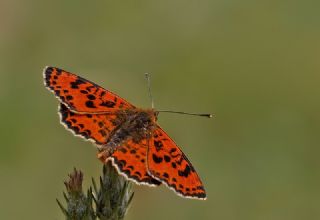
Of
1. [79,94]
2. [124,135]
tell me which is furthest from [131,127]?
[79,94]

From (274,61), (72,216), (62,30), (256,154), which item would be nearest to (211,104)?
(256,154)

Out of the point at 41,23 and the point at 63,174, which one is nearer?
the point at 63,174

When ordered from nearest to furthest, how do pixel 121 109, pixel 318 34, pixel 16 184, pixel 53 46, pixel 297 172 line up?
pixel 121 109 → pixel 16 184 → pixel 297 172 → pixel 53 46 → pixel 318 34

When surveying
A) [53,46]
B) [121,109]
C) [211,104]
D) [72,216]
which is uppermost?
[53,46]

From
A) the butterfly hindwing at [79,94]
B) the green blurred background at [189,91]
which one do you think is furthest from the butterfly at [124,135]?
the green blurred background at [189,91]

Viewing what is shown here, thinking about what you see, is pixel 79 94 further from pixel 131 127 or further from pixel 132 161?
pixel 132 161

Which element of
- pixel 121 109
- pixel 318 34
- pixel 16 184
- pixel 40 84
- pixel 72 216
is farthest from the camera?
pixel 318 34

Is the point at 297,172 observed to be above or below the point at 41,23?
below

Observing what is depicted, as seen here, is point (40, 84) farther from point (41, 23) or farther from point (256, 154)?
point (256, 154)
